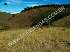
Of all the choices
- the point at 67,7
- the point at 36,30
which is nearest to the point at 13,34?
the point at 36,30

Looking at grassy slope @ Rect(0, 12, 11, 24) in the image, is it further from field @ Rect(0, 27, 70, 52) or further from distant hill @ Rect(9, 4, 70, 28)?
field @ Rect(0, 27, 70, 52)

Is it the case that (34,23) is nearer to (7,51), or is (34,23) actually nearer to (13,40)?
(13,40)

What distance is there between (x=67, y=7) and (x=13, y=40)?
4.90ft

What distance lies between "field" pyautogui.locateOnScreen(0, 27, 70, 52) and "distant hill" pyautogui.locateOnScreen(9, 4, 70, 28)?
0.20m

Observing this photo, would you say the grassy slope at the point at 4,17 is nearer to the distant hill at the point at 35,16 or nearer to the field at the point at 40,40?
the distant hill at the point at 35,16

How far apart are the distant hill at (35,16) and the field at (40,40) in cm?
20

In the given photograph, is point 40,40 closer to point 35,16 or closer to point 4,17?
point 35,16

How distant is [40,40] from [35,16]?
0.80m

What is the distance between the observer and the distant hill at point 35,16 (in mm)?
4930

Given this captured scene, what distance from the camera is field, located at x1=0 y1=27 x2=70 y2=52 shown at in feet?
13.4

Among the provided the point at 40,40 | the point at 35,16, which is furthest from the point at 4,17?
the point at 40,40

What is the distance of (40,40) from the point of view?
4.43 m

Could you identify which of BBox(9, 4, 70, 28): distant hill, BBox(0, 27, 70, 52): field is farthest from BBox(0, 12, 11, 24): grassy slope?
BBox(0, 27, 70, 52): field

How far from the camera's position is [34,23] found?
16.0 feet
